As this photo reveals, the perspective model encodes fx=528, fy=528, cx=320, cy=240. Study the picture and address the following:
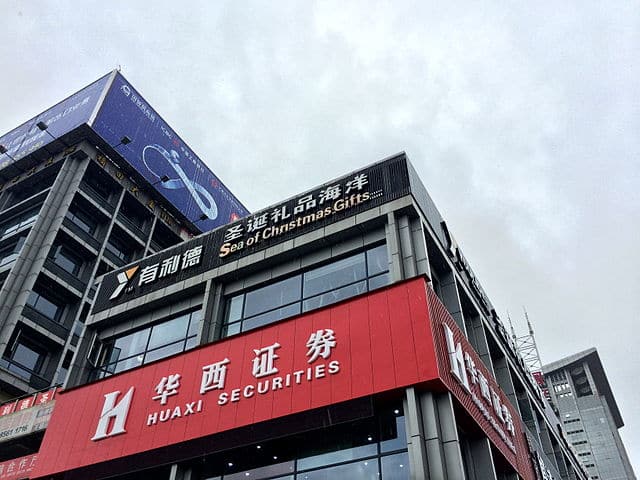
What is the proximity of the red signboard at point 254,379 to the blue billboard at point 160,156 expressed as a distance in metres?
38.7

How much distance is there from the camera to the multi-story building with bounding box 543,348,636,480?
143 meters

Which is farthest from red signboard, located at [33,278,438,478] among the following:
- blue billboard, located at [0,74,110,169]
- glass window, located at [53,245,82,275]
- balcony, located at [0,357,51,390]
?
blue billboard, located at [0,74,110,169]

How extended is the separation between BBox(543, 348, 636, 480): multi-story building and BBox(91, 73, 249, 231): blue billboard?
115873 mm

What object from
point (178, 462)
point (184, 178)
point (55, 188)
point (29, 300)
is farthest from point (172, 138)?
point (178, 462)

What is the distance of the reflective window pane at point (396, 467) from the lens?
15078mm

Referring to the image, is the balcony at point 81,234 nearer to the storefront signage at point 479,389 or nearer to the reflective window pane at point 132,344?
the reflective window pane at point 132,344

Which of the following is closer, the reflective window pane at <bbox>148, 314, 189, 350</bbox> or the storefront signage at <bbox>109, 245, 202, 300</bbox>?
the reflective window pane at <bbox>148, 314, 189, 350</bbox>

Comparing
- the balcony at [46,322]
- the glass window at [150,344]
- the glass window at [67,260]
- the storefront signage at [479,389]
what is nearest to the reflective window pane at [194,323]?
the glass window at [150,344]

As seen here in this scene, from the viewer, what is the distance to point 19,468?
24188 millimetres

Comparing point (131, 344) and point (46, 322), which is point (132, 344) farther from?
point (46, 322)

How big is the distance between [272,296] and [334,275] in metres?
3.00

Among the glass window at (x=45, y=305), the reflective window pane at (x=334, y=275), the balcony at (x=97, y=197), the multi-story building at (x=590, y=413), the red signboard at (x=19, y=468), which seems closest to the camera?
the reflective window pane at (x=334, y=275)

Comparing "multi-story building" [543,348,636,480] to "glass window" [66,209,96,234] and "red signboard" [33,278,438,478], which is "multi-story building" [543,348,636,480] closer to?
"glass window" [66,209,96,234]

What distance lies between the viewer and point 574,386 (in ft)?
518
